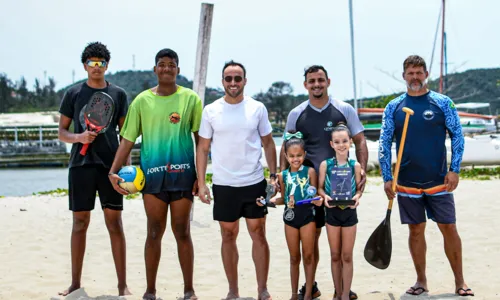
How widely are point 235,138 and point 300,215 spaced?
824 millimetres

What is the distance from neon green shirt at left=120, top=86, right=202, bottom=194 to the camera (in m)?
5.02

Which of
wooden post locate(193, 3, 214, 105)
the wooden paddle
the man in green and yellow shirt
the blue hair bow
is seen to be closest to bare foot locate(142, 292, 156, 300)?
the man in green and yellow shirt

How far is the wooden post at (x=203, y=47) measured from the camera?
28.3 ft

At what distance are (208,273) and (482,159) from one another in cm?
1672

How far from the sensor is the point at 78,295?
5.35 m

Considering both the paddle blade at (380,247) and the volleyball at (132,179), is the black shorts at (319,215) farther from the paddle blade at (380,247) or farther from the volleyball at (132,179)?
the volleyball at (132,179)

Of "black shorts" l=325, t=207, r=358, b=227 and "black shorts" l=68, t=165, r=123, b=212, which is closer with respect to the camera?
"black shorts" l=325, t=207, r=358, b=227

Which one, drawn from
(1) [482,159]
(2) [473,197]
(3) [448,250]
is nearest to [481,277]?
(3) [448,250]

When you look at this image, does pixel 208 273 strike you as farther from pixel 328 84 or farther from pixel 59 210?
pixel 59 210

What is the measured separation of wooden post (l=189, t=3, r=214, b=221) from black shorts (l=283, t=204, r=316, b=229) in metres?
4.06

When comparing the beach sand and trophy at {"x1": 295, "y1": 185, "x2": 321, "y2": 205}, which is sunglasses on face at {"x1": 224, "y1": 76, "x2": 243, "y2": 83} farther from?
the beach sand

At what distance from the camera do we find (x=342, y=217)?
482 cm

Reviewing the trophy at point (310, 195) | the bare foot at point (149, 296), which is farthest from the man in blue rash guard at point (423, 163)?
the bare foot at point (149, 296)

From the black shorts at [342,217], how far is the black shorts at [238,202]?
1.92 feet
